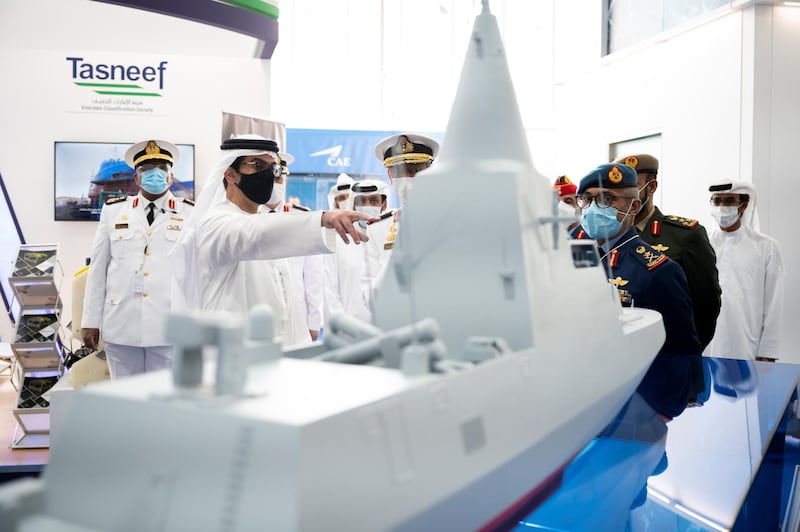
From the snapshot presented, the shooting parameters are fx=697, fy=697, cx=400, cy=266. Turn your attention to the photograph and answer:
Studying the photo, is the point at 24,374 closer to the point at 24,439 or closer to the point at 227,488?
the point at 24,439

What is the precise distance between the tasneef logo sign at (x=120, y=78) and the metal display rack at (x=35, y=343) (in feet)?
7.65

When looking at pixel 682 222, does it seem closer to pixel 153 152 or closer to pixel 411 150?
pixel 411 150

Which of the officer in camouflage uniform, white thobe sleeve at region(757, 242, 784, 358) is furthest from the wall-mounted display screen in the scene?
white thobe sleeve at region(757, 242, 784, 358)

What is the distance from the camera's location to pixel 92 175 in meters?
6.40

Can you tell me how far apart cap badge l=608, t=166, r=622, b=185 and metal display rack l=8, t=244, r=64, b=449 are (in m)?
3.48

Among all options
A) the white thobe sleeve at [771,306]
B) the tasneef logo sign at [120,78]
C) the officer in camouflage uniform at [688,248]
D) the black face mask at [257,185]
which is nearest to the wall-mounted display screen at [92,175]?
the tasneef logo sign at [120,78]

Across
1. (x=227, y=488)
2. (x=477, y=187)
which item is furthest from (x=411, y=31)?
(x=227, y=488)

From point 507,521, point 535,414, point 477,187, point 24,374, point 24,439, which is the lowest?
point 24,439

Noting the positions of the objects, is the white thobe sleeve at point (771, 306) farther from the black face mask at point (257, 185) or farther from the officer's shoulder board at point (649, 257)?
the black face mask at point (257, 185)

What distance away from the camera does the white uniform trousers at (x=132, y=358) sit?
4.40m

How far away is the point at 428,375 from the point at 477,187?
66cm

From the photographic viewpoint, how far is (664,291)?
3078mm

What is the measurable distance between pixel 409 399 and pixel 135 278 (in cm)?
368

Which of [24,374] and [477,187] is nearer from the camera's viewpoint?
[477,187]
